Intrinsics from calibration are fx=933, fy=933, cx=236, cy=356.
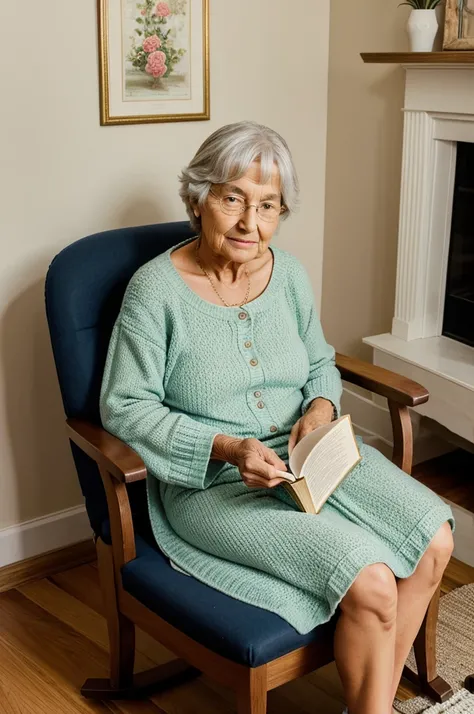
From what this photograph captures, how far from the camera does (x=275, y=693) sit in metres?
2.17

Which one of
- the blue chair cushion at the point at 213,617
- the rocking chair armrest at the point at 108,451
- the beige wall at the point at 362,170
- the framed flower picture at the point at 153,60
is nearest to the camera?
the blue chair cushion at the point at 213,617

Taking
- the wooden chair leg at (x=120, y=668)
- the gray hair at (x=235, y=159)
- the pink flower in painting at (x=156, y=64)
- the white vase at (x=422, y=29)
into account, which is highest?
the white vase at (x=422, y=29)

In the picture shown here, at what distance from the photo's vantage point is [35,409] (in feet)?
8.32

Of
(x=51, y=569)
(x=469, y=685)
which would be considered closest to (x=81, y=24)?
(x=51, y=569)

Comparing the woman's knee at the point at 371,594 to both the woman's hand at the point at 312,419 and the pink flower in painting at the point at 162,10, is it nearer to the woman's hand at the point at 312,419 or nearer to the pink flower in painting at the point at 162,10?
the woman's hand at the point at 312,419

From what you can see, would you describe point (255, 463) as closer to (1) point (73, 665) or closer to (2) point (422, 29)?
(1) point (73, 665)

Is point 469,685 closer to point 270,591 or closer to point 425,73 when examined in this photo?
point 270,591

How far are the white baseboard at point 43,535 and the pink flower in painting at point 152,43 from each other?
1.30 meters

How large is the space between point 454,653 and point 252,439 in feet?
2.87

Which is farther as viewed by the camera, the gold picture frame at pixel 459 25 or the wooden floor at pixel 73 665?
the gold picture frame at pixel 459 25

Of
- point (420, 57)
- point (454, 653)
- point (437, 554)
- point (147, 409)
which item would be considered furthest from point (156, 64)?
point (454, 653)

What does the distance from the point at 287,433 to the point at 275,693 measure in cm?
62

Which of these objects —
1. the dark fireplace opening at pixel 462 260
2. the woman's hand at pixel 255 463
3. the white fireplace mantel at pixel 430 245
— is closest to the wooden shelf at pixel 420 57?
the white fireplace mantel at pixel 430 245

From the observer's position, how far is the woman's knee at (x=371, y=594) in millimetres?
1687
